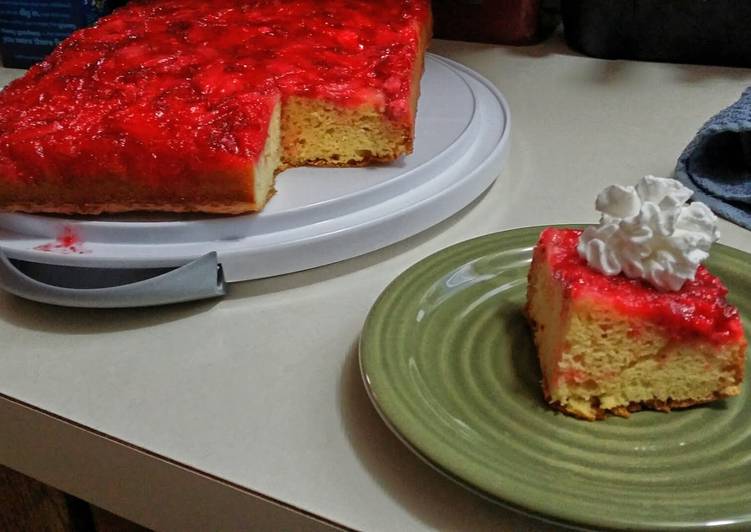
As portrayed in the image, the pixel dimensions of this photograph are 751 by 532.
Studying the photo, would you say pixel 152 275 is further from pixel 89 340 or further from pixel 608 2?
pixel 608 2

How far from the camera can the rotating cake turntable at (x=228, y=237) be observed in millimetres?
852

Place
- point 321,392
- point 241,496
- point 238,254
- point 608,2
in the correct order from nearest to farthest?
point 241,496 → point 321,392 → point 238,254 → point 608,2

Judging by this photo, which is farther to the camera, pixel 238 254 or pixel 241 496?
pixel 238 254

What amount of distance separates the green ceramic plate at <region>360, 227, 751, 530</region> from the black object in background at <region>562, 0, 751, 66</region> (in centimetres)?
80

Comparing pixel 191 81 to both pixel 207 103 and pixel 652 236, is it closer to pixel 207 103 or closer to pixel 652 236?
pixel 207 103

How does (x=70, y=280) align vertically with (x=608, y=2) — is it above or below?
below

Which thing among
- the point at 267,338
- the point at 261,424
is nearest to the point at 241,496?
the point at 261,424

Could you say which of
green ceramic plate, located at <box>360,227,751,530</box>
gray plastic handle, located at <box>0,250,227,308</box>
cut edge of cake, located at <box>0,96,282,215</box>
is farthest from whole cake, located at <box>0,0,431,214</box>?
green ceramic plate, located at <box>360,227,751,530</box>

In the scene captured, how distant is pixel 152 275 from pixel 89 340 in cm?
11

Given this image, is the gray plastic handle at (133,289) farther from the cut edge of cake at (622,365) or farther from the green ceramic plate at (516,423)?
the cut edge of cake at (622,365)

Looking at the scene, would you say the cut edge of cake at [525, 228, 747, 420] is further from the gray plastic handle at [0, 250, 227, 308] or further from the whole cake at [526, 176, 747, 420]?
the gray plastic handle at [0, 250, 227, 308]

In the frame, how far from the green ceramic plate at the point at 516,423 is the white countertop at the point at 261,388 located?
0.19 feet

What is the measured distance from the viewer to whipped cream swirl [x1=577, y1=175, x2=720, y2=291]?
2.29 ft

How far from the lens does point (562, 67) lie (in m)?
1.58
